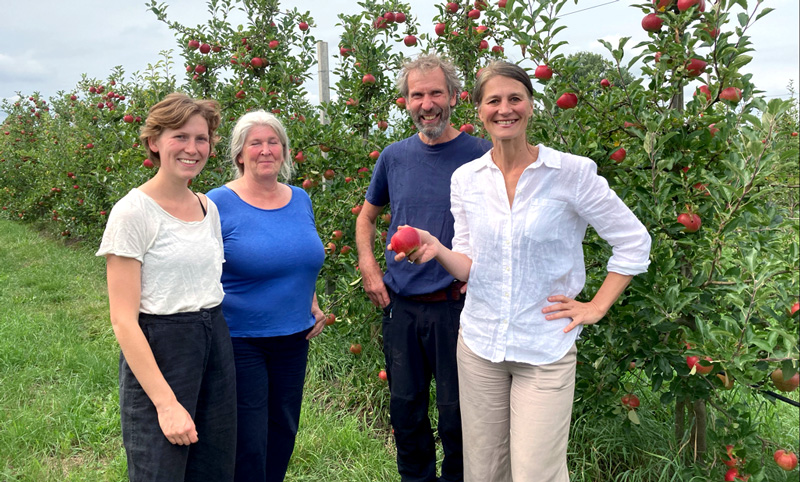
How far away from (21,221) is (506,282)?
14.8m

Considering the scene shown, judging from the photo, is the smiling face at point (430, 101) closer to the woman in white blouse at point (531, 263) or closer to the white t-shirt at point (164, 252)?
the woman in white blouse at point (531, 263)

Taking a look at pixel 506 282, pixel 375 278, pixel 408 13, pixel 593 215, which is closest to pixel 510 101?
pixel 593 215

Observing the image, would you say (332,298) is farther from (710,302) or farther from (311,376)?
(710,302)

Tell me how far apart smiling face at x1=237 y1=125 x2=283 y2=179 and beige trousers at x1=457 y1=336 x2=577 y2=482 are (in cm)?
94

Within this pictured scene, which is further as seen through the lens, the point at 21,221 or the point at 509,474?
the point at 21,221

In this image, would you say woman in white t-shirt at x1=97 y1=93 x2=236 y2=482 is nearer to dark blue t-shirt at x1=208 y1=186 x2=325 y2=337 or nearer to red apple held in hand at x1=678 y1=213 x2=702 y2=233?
dark blue t-shirt at x1=208 y1=186 x2=325 y2=337

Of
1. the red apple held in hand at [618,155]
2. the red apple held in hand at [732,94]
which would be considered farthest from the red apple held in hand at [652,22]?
the red apple held in hand at [618,155]

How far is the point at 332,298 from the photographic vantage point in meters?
3.49

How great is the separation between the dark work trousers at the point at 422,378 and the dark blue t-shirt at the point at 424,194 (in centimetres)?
10

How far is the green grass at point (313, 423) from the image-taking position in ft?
8.61

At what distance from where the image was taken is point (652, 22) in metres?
2.09

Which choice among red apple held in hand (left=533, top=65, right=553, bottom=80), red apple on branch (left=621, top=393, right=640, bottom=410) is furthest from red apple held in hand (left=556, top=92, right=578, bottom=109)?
red apple on branch (left=621, top=393, right=640, bottom=410)

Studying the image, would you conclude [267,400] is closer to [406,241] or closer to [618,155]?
[406,241]

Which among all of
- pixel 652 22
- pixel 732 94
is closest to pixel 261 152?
pixel 652 22
